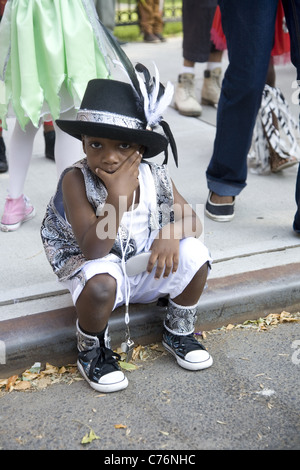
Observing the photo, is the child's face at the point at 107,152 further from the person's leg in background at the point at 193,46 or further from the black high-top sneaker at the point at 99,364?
the person's leg in background at the point at 193,46

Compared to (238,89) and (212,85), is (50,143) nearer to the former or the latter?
(238,89)

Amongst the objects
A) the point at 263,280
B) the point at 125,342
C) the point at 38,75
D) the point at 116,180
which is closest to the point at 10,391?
the point at 125,342

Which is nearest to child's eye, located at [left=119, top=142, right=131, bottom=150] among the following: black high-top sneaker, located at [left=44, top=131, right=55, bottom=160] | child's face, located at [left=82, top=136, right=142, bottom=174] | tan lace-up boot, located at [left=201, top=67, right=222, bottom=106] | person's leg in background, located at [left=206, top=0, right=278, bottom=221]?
child's face, located at [left=82, top=136, right=142, bottom=174]

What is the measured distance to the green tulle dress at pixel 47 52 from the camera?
134 inches

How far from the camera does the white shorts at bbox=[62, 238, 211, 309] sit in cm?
266

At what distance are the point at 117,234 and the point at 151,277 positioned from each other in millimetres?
230

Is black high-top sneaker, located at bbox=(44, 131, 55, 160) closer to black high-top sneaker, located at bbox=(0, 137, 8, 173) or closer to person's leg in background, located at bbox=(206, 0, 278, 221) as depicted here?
black high-top sneaker, located at bbox=(0, 137, 8, 173)

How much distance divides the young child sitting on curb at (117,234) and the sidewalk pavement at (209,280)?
165 millimetres

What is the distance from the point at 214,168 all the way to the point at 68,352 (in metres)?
1.57

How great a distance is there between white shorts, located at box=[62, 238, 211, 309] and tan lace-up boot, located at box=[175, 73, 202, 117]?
3192mm

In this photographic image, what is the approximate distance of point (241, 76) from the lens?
371cm

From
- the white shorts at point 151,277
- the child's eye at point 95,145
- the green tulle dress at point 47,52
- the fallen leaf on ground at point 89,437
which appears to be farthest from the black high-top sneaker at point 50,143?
the fallen leaf on ground at point 89,437

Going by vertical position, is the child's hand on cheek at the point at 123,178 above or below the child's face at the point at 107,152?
below

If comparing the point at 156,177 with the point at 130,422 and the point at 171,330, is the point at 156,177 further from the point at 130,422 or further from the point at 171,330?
the point at 130,422
